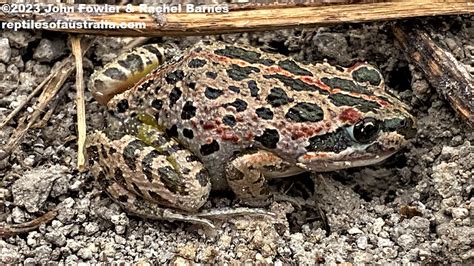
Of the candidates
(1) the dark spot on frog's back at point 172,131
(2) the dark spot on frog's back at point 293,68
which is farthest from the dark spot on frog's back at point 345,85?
(1) the dark spot on frog's back at point 172,131

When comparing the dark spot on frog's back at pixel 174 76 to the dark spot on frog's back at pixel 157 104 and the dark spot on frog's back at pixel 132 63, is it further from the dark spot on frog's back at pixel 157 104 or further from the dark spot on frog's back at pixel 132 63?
the dark spot on frog's back at pixel 132 63

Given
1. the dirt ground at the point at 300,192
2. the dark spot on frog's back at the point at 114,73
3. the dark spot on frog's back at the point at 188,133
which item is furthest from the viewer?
the dark spot on frog's back at the point at 114,73

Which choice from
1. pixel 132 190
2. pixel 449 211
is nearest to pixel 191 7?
pixel 132 190

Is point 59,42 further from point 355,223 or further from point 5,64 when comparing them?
point 355,223

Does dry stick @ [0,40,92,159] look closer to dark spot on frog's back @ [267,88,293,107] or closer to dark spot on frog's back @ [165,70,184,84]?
dark spot on frog's back @ [165,70,184,84]

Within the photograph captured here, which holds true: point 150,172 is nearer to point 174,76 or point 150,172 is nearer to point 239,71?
point 174,76

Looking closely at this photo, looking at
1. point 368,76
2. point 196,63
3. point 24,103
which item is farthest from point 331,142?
point 24,103
